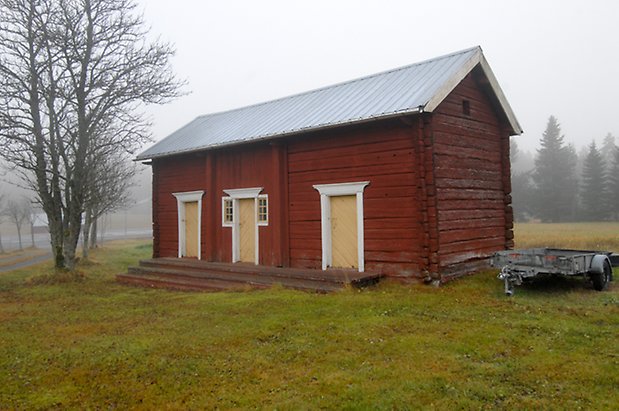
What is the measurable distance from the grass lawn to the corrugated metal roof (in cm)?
458

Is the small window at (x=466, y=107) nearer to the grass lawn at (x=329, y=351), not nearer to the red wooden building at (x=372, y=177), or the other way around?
the red wooden building at (x=372, y=177)

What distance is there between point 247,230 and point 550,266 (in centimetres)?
924

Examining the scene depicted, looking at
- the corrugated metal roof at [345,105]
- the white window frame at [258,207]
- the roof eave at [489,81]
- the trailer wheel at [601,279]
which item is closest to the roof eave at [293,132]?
the corrugated metal roof at [345,105]

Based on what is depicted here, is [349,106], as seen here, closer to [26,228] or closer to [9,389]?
[9,389]

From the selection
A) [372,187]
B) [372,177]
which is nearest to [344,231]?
[372,187]

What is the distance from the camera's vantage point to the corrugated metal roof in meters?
11.9

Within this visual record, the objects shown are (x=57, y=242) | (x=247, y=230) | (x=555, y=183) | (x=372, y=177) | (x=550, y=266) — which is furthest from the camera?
(x=555, y=183)

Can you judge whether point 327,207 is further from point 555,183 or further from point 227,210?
point 555,183

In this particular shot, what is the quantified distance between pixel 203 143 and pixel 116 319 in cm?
827

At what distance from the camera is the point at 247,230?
15914 mm

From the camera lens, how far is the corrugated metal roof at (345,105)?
1188cm

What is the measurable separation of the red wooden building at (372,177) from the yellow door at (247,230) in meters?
0.05

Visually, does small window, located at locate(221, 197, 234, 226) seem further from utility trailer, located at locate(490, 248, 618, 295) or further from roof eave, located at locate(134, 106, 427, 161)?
utility trailer, located at locate(490, 248, 618, 295)

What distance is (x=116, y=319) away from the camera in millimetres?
10000
